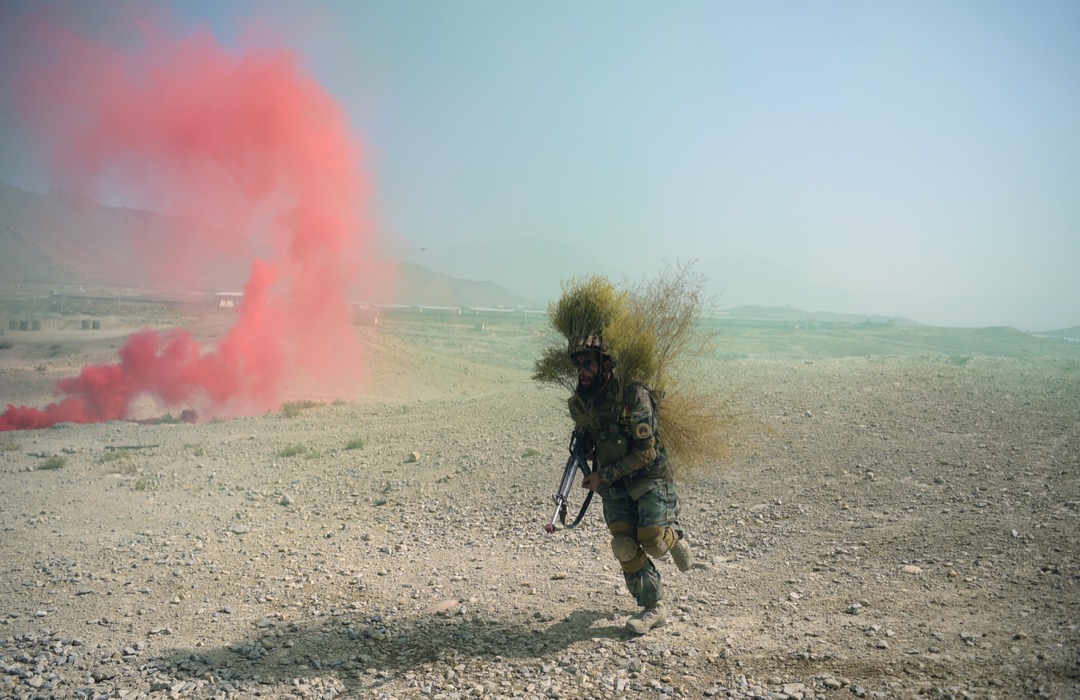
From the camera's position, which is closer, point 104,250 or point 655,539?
point 655,539

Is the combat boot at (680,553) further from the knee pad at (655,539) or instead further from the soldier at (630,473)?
the knee pad at (655,539)

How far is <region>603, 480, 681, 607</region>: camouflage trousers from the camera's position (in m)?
5.95

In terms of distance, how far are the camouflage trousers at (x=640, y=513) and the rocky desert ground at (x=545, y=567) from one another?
0.39 meters

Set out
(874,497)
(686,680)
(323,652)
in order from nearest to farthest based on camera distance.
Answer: (686,680)
(323,652)
(874,497)

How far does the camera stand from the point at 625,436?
5887mm

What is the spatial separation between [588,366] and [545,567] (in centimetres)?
312

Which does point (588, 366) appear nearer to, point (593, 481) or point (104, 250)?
point (593, 481)

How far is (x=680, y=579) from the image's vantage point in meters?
7.33

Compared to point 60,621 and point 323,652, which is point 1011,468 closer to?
point 323,652

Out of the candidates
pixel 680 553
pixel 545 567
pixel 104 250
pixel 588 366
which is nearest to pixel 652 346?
pixel 588 366

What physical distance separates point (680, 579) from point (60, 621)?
609 centimetres

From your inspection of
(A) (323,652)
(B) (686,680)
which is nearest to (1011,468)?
(B) (686,680)

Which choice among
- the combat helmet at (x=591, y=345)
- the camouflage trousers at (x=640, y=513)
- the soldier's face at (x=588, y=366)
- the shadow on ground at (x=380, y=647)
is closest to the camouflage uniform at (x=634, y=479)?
the camouflage trousers at (x=640, y=513)

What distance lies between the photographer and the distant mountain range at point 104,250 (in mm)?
127750
